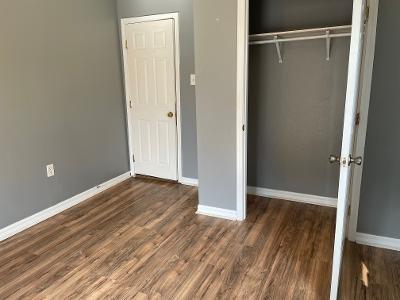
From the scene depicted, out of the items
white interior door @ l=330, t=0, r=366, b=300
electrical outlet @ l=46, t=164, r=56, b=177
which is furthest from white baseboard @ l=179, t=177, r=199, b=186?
white interior door @ l=330, t=0, r=366, b=300

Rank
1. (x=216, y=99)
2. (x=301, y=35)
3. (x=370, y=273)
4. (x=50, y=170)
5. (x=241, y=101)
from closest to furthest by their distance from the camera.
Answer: (x=370, y=273) < (x=241, y=101) < (x=216, y=99) < (x=301, y=35) < (x=50, y=170)

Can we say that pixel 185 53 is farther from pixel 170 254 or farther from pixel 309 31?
pixel 170 254

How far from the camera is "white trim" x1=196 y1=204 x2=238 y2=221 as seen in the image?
9.96 feet

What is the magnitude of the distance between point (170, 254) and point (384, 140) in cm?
188

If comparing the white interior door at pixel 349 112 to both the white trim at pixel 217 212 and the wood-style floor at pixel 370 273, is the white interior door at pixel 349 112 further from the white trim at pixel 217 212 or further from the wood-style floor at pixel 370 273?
the white trim at pixel 217 212

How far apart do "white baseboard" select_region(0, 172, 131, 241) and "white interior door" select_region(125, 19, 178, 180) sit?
0.55 m

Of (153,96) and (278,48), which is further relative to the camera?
(153,96)

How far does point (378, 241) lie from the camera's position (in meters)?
2.50

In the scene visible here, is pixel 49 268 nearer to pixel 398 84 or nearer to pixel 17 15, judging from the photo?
pixel 17 15

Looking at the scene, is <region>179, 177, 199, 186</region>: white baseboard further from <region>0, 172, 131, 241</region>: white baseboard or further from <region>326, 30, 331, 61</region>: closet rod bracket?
<region>326, 30, 331, 61</region>: closet rod bracket

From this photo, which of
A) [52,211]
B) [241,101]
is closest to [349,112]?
[241,101]

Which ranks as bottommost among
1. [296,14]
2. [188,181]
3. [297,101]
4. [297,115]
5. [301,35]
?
[188,181]

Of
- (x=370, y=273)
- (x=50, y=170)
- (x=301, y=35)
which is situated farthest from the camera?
(x=50, y=170)

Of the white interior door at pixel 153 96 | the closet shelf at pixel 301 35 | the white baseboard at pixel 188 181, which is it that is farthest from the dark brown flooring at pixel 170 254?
the closet shelf at pixel 301 35
